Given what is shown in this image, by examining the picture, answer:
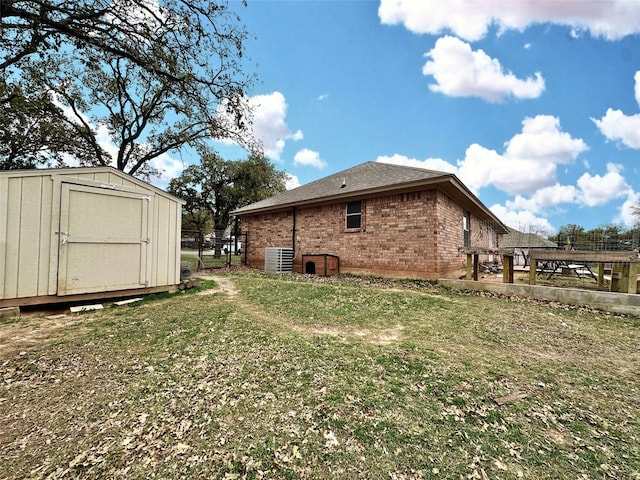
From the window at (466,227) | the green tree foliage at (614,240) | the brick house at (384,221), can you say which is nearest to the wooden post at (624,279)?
the brick house at (384,221)

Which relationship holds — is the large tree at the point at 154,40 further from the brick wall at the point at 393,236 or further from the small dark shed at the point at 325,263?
the small dark shed at the point at 325,263

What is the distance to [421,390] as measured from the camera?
2402 millimetres

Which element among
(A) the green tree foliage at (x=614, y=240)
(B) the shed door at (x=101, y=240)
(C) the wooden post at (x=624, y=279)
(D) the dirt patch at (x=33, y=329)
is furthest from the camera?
(A) the green tree foliage at (x=614, y=240)

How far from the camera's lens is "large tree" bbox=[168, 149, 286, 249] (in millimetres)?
21688

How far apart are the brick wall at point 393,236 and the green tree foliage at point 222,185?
40.4 ft

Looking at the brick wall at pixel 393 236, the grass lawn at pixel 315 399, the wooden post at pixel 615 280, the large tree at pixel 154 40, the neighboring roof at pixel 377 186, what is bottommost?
the grass lawn at pixel 315 399

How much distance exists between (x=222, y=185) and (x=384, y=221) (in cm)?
1726

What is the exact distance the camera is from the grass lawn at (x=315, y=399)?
1662mm

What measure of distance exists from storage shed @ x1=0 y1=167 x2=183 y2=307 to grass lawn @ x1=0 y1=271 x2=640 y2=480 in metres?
0.86

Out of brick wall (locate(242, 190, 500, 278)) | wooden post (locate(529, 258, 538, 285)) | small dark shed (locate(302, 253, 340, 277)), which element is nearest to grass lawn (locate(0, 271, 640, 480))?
wooden post (locate(529, 258, 538, 285))

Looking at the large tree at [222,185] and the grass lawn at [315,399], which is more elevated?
the large tree at [222,185]

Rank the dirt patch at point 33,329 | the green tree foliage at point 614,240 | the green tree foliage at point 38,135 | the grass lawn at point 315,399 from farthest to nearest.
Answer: the green tree foliage at point 38,135, the green tree foliage at point 614,240, the dirt patch at point 33,329, the grass lawn at point 315,399

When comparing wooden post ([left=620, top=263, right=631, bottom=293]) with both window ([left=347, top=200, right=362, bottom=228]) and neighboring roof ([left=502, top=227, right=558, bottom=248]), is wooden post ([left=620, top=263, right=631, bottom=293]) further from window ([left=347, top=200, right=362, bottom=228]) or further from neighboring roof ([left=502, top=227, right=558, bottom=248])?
neighboring roof ([left=502, top=227, right=558, bottom=248])

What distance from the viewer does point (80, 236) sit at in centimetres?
495
